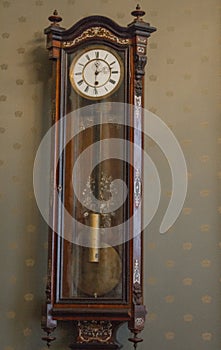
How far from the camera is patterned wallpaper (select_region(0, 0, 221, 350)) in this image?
3289 mm

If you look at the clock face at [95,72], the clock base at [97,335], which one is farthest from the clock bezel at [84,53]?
the clock base at [97,335]

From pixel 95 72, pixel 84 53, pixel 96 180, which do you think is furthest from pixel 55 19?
pixel 96 180

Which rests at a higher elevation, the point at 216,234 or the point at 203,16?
the point at 203,16

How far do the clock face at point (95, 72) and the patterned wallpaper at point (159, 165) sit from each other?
0.24m

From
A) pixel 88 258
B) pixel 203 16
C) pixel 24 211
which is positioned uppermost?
pixel 203 16

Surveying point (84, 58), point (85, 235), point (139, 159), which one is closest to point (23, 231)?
point (85, 235)

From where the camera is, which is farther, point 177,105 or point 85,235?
point 177,105

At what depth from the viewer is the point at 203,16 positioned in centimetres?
354

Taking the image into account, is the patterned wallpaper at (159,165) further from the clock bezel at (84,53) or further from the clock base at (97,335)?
the clock bezel at (84,53)

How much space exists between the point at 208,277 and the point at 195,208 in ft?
1.12

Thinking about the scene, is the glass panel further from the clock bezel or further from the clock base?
the clock base

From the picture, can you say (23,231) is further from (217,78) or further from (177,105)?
(217,78)

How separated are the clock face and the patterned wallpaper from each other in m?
0.24

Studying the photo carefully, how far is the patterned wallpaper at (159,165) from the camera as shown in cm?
329
